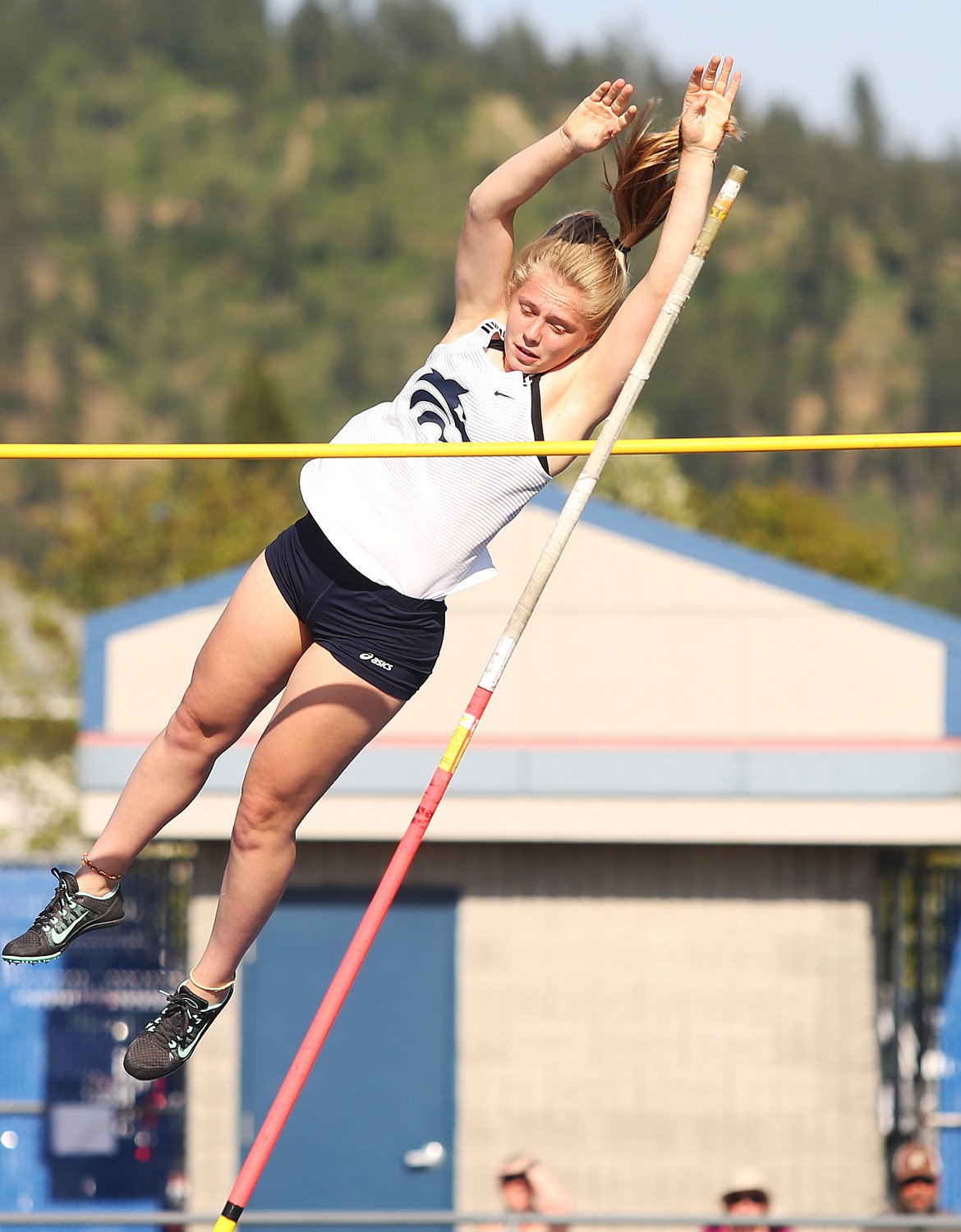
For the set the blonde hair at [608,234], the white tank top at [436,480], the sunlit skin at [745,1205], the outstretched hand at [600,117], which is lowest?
the sunlit skin at [745,1205]

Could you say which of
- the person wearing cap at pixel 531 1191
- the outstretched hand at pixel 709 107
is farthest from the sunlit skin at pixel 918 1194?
the outstretched hand at pixel 709 107

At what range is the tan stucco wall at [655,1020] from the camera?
9836mm

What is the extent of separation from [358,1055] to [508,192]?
7140mm

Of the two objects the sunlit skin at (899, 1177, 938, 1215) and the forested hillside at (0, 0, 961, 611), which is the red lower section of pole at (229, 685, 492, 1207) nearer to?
the sunlit skin at (899, 1177, 938, 1215)

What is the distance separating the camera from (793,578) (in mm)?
9969

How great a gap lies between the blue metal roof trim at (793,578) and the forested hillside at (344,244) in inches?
3493

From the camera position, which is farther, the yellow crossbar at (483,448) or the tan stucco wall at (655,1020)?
the tan stucco wall at (655,1020)

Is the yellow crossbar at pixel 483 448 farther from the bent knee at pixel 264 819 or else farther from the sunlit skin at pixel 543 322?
the bent knee at pixel 264 819

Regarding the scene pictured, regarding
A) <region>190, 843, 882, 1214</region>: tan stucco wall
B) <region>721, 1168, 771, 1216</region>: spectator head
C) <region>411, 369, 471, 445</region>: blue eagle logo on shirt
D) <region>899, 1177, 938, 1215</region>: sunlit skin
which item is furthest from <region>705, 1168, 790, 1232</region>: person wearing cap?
<region>411, 369, 471, 445</region>: blue eagle logo on shirt

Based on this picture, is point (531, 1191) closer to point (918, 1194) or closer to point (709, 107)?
point (918, 1194)

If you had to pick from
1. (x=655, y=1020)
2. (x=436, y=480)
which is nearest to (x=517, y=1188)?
(x=655, y=1020)

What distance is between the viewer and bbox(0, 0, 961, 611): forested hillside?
12125 cm

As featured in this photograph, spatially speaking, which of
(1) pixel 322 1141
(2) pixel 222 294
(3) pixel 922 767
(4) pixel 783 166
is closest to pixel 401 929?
(1) pixel 322 1141

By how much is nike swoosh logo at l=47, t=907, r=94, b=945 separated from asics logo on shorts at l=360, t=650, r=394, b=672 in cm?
84
